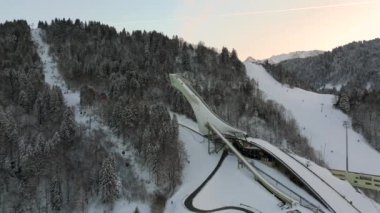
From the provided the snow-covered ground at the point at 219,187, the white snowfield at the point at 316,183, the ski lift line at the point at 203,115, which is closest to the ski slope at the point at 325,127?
the ski lift line at the point at 203,115

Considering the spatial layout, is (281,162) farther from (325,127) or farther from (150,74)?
(325,127)

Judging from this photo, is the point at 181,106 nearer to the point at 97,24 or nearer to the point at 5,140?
the point at 5,140

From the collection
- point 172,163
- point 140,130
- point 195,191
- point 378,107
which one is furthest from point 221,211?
point 378,107

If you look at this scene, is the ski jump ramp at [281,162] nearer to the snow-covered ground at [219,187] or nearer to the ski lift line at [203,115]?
the ski lift line at [203,115]

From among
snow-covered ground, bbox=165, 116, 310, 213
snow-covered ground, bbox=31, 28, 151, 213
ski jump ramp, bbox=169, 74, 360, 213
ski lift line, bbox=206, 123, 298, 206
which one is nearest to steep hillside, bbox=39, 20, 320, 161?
snow-covered ground, bbox=31, 28, 151, 213

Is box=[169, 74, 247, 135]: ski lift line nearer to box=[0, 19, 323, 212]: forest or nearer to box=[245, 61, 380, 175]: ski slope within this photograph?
box=[0, 19, 323, 212]: forest

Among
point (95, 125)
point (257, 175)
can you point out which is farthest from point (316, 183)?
point (95, 125)
